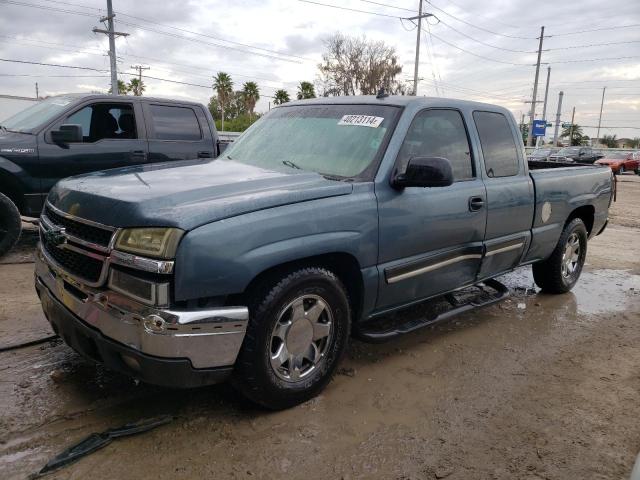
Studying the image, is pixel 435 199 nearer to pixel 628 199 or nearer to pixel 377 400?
pixel 377 400

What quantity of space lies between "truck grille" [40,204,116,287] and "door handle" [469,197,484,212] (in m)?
2.48

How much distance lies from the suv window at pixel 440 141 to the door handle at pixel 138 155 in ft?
14.1

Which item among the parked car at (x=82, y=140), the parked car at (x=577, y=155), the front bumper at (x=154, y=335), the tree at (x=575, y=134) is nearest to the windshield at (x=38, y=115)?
the parked car at (x=82, y=140)

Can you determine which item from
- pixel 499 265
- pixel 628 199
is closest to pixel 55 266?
pixel 499 265

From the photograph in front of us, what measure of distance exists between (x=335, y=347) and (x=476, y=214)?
155cm

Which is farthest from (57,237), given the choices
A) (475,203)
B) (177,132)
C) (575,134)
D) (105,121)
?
(575,134)

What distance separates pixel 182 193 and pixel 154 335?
0.72 m

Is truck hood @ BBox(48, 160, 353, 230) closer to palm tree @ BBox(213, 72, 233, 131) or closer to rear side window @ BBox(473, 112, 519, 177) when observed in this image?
rear side window @ BBox(473, 112, 519, 177)

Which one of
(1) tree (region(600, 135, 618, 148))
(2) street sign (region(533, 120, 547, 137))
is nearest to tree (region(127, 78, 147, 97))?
(2) street sign (region(533, 120, 547, 137))

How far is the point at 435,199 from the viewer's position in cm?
351

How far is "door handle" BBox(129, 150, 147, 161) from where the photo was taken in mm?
6646

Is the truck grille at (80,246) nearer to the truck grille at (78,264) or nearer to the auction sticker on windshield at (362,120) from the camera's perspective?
the truck grille at (78,264)

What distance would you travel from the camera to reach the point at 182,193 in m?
2.63

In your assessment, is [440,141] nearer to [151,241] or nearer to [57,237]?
[151,241]
